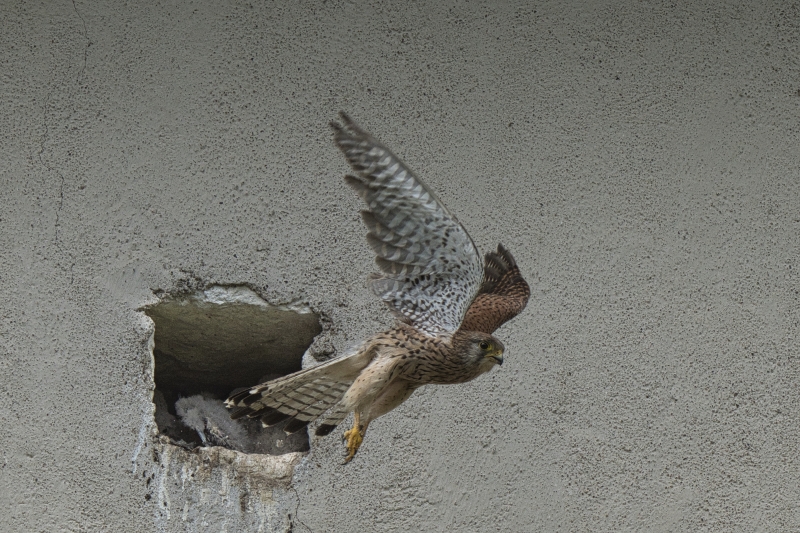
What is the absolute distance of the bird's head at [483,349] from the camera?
3.32 metres

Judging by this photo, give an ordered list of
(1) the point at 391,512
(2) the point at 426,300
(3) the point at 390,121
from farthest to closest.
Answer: (3) the point at 390,121
(1) the point at 391,512
(2) the point at 426,300

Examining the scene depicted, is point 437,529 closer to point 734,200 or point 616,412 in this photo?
point 616,412

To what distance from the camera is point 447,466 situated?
4043 millimetres

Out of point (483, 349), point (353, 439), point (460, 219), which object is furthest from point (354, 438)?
point (460, 219)

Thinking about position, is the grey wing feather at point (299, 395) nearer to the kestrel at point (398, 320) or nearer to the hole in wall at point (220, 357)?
the kestrel at point (398, 320)

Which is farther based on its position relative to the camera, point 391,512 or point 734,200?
point 734,200

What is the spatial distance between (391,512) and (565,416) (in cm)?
80

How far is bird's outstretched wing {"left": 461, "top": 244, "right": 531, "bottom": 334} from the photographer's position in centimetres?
370

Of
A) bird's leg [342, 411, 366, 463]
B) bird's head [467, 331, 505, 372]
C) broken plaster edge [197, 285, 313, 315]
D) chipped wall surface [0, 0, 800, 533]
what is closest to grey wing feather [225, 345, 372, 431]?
bird's leg [342, 411, 366, 463]

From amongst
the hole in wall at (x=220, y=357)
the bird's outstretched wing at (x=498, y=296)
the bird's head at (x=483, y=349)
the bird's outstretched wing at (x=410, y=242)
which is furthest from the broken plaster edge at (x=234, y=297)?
the bird's head at (x=483, y=349)

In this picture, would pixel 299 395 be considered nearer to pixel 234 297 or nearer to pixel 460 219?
pixel 234 297

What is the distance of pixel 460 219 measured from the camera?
13.8ft

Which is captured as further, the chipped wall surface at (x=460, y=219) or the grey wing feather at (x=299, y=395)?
the chipped wall surface at (x=460, y=219)

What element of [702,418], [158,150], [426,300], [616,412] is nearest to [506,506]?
[616,412]
